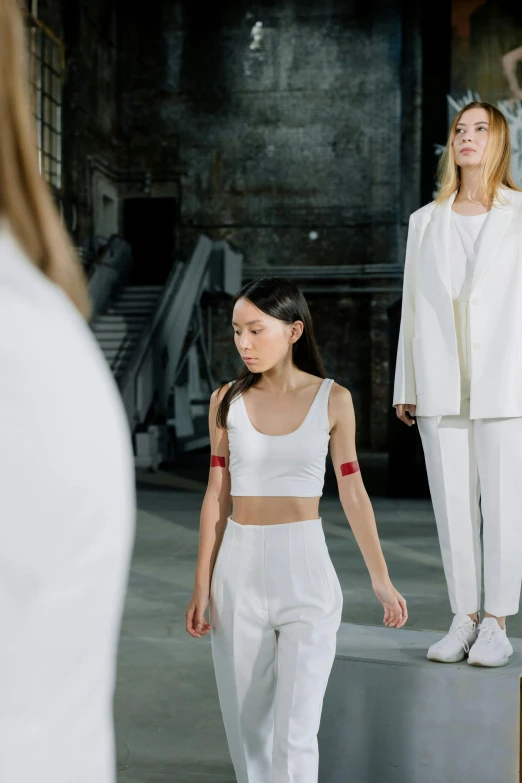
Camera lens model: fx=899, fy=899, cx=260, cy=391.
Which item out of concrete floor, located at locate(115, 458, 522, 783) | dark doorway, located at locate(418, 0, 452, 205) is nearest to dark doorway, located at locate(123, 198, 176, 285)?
dark doorway, located at locate(418, 0, 452, 205)

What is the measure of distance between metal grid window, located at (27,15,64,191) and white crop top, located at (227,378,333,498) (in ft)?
39.4

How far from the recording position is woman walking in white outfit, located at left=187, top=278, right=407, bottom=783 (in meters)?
1.81

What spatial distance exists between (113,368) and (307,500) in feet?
35.9

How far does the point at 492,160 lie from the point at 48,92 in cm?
1279

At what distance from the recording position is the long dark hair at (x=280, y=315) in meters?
1.95

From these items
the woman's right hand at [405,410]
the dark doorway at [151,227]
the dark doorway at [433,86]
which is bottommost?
the woman's right hand at [405,410]

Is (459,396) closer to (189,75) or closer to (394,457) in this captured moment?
(394,457)

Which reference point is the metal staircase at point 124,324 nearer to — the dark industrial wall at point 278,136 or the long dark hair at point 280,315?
the dark industrial wall at point 278,136

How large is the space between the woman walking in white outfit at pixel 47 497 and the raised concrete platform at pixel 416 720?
187 cm

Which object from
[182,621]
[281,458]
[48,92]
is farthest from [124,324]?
[281,458]

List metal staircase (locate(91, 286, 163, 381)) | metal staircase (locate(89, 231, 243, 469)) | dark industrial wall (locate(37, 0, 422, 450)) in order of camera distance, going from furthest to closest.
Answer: dark industrial wall (locate(37, 0, 422, 450)) → metal staircase (locate(91, 286, 163, 381)) → metal staircase (locate(89, 231, 243, 469))

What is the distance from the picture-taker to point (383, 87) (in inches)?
612

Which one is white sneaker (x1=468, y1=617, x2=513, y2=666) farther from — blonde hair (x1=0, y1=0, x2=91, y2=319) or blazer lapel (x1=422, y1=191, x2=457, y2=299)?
blonde hair (x1=0, y1=0, x2=91, y2=319)

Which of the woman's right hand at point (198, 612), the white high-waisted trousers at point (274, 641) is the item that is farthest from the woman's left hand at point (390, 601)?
the woman's right hand at point (198, 612)
